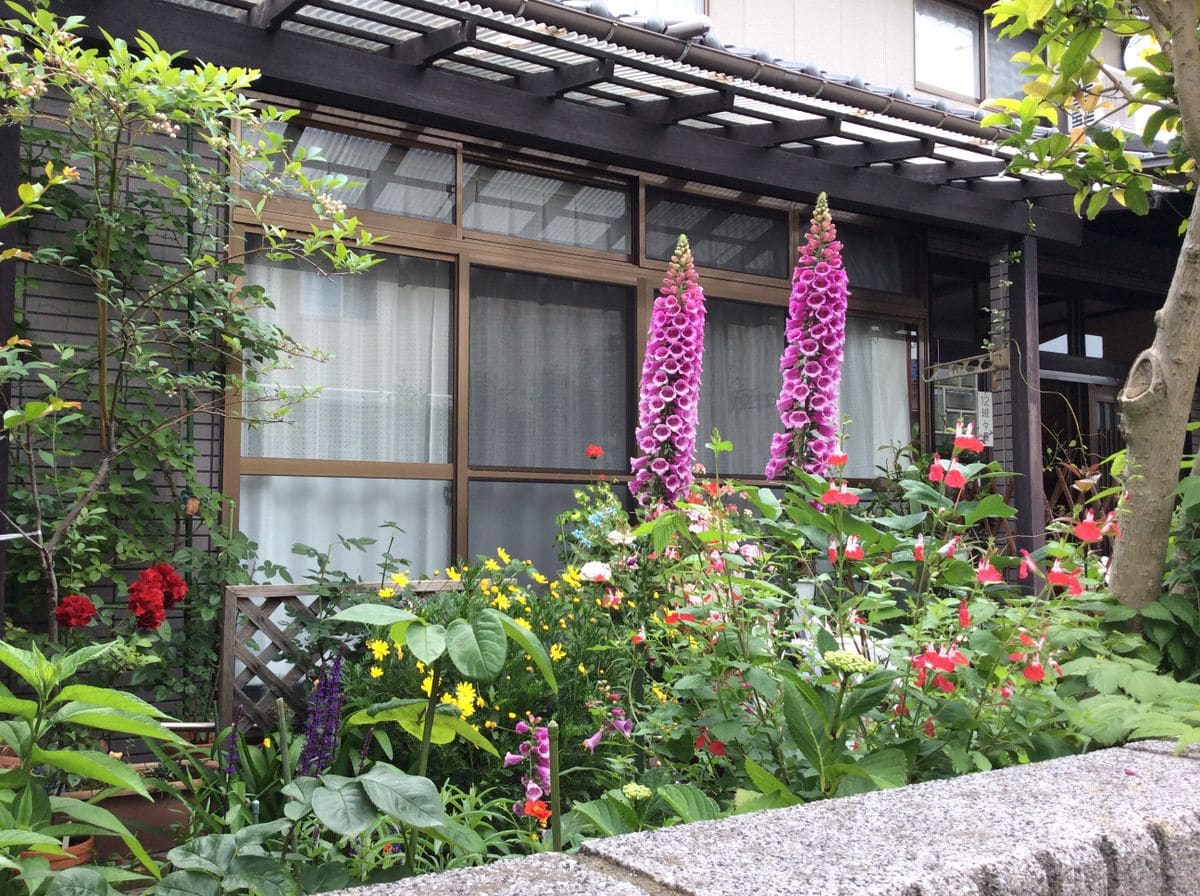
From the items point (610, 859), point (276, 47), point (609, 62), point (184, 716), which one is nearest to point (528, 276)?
point (609, 62)

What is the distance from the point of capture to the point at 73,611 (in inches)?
137

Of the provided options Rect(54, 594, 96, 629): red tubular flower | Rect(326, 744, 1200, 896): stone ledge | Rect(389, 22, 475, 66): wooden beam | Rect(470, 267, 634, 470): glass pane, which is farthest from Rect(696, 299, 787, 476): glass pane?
Rect(326, 744, 1200, 896): stone ledge

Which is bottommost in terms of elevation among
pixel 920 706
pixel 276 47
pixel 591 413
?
pixel 920 706

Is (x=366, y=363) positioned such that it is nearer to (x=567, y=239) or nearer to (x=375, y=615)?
(x=567, y=239)

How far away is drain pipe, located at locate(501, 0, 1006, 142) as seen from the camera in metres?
4.14

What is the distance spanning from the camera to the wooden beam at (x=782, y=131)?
533cm

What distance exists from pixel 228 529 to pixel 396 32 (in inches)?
88.4

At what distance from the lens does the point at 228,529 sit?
14.0 ft

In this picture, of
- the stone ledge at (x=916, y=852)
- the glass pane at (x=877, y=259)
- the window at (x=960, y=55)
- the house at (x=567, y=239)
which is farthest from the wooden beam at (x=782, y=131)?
the stone ledge at (x=916, y=852)

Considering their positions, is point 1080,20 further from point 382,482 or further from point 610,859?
point 382,482

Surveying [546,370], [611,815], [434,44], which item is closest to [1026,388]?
[546,370]

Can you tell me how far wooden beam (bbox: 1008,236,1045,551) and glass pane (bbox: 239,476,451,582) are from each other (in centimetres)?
362

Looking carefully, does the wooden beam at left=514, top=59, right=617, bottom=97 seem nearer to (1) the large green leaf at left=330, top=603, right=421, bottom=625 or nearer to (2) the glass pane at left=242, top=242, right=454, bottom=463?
(2) the glass pane at left=242, top=242, right=454, bottom=463

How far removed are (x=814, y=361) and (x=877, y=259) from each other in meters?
3.10
